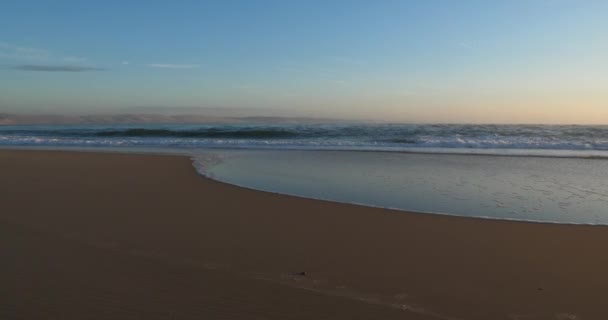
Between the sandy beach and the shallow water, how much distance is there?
97 centimetres

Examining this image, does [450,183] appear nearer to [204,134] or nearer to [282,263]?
[282,263]

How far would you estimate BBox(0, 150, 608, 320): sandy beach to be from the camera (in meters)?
3.48

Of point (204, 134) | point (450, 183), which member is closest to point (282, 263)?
point (450, 183)

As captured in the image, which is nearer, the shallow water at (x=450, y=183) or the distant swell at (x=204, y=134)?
the shallow water at (x=450, y=183)

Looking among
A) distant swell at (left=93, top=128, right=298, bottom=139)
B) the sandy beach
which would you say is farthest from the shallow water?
distant swell at (left=93, top=128, right=298, bottom=139)

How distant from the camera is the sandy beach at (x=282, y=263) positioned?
3477 millimetres

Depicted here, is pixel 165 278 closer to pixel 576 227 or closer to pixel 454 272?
pixel 454 272

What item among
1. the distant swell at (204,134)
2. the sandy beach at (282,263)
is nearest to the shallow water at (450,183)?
the sandy beach at (282,263)

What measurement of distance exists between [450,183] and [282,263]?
254 inches

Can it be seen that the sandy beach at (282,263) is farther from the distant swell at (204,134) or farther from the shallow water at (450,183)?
the distant swell at (204,134)

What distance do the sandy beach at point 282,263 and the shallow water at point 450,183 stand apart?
967mm

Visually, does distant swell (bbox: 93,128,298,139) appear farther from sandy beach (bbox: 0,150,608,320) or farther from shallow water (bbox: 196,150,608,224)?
sandy beach (bbox: 0,150,608,320)

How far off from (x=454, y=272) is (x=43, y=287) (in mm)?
3789

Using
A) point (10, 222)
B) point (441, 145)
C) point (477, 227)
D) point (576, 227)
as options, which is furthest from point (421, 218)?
point (441, 145)
